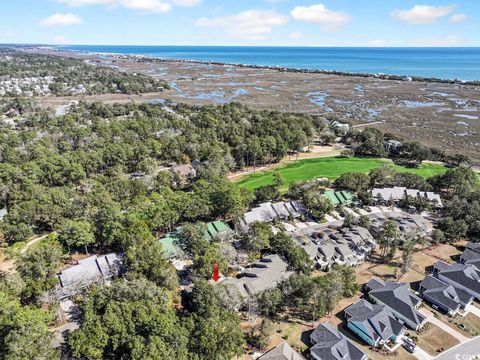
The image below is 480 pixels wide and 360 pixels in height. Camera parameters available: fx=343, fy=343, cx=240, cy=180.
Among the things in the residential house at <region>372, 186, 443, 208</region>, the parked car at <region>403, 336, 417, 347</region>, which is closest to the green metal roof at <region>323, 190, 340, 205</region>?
the residential house at <region>372, 186, 443, 208</region>

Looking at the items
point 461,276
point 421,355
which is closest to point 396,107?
point 461,276

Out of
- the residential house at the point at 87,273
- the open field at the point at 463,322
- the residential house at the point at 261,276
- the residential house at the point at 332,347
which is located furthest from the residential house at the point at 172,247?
the open field at the point at 463,322

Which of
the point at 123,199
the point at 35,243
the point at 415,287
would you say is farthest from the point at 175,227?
the point at 415,287

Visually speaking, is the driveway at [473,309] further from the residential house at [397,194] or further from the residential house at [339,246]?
the residential house at [397,194]

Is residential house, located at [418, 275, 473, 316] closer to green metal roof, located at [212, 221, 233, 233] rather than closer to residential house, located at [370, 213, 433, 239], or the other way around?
residential house, located at [370, 213, 433, 239]

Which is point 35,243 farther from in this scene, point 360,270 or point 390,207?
point 390,207

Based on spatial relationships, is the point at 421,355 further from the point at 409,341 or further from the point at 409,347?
the point at 409,341
